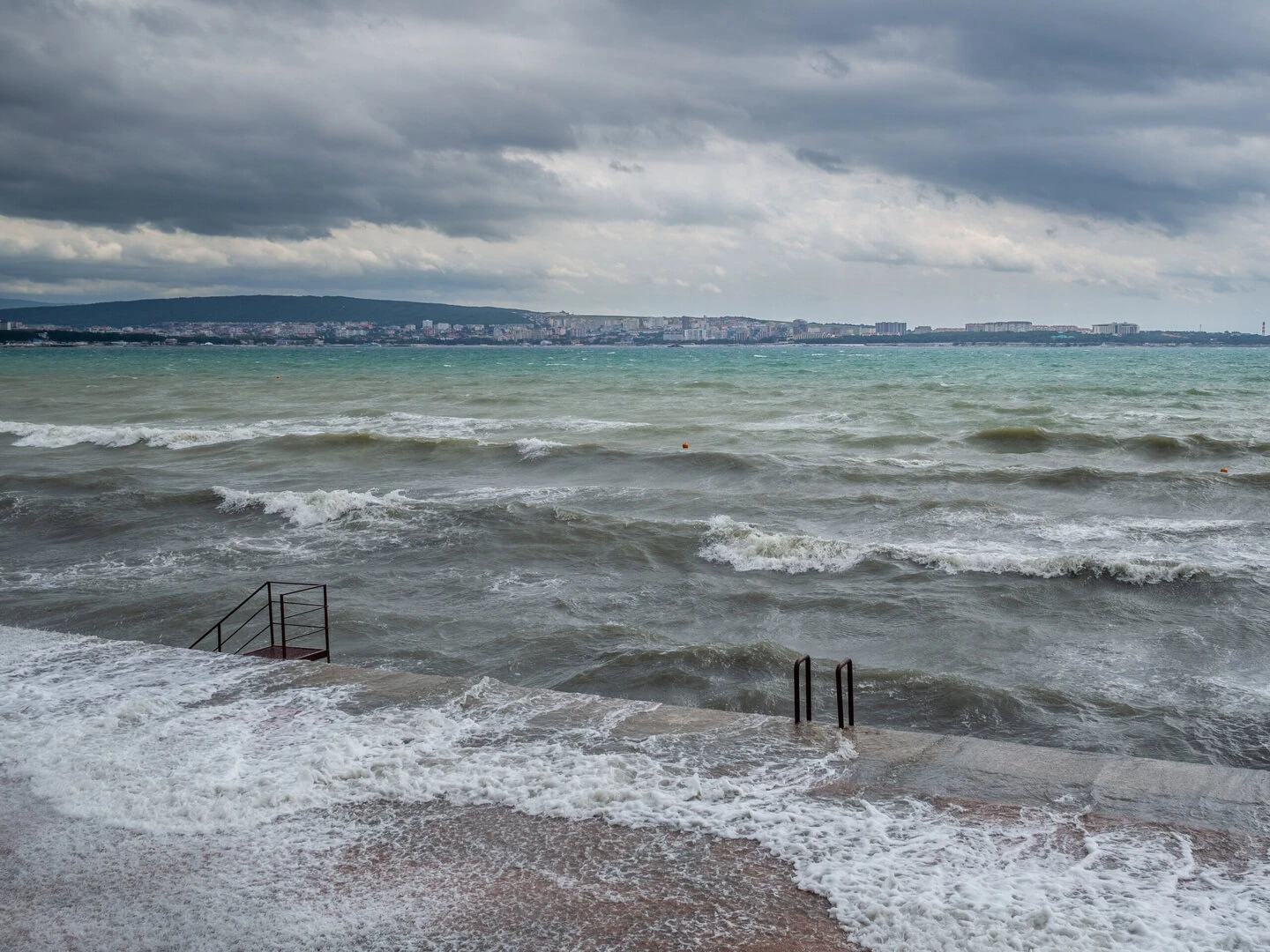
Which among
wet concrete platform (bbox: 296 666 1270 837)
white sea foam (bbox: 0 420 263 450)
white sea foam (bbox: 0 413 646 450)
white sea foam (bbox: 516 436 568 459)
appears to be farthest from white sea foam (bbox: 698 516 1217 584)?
white sea foam (bbox: 0 420 263 450)

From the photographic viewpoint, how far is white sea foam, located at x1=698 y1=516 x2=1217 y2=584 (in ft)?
52.0

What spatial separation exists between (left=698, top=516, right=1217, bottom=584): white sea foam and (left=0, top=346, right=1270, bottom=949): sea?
8cm

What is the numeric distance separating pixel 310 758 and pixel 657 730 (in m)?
2.82

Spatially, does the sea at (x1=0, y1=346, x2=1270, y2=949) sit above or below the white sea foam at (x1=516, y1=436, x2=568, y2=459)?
below

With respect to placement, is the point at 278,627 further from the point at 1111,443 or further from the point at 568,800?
the point at 1111,443

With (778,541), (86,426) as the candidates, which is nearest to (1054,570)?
(778,541)

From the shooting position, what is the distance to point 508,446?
31.9 metres

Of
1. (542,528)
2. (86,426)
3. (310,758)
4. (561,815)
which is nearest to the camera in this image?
(561,815)

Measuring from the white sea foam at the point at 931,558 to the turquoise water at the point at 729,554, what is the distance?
2.4 inches

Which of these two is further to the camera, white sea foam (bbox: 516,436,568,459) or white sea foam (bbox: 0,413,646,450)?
white sea foam (bbox: 0,413,646,450)

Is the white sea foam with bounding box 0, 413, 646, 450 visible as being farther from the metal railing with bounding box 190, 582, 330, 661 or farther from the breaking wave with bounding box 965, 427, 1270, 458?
the metal railing with bounding box 190, 582, 330, 661

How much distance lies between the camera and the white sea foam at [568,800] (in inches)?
220

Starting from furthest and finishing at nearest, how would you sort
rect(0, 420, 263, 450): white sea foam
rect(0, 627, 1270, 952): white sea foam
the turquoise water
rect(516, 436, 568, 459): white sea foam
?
rect(0, 420, 263, 450): white sea foam < rect(516, 436, 568, 459): white sea foam < the turquoise water < rect(0, 627, 1270, 952): white sea foam

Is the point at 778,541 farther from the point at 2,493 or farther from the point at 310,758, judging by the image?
the point at 2,493
